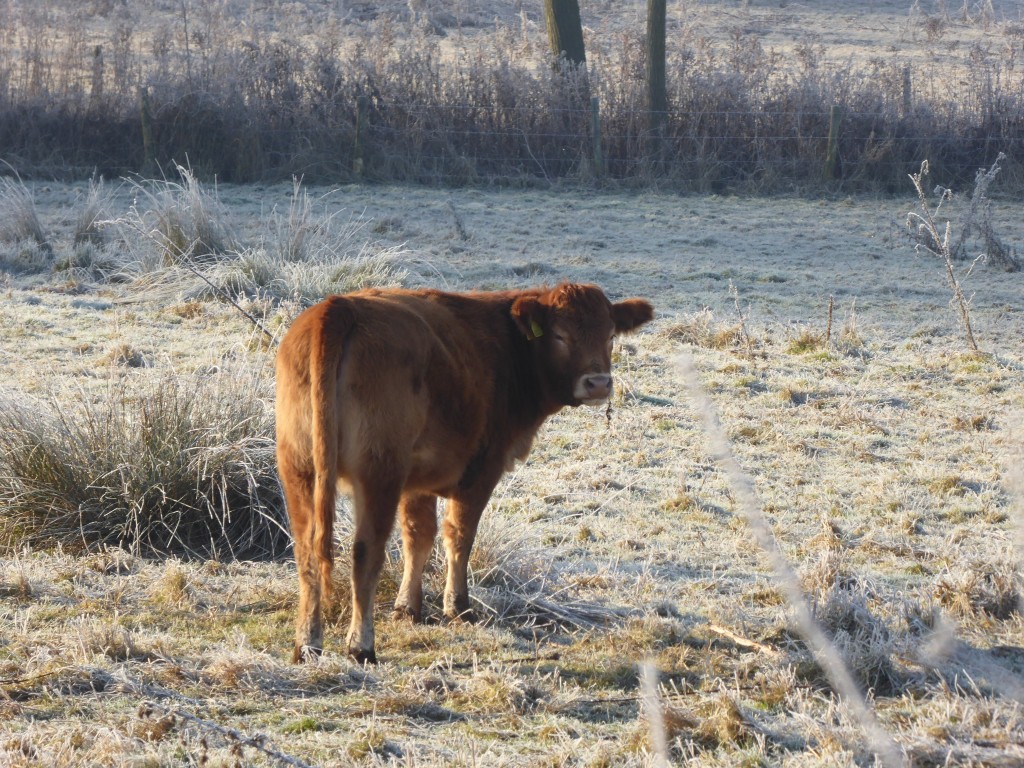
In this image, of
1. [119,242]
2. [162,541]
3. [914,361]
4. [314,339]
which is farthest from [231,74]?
[314,339]

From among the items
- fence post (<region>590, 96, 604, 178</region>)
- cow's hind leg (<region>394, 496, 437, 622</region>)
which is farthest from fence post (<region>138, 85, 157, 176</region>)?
cow's hind leg (<region>394, 496, 437, 622</region>)

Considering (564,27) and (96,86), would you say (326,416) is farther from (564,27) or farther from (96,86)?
(564,27)

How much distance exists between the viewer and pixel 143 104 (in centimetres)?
1809

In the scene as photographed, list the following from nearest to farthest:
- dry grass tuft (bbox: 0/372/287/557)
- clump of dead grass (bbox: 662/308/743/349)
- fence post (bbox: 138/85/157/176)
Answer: dry grass tuft (bbox: 0/372/287/557) < clump of dead grass (bbox: 662/308/743/349) < fence post (bbox: 138/85/157/176)

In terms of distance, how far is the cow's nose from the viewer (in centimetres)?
523

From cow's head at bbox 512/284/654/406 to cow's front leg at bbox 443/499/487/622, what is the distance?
67 cm

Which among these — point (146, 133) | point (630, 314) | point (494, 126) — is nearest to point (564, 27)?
point (494, 126)

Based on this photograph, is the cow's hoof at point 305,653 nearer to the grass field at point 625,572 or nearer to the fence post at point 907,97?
the grass field at point 625,572

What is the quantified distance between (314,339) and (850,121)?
53.2ft

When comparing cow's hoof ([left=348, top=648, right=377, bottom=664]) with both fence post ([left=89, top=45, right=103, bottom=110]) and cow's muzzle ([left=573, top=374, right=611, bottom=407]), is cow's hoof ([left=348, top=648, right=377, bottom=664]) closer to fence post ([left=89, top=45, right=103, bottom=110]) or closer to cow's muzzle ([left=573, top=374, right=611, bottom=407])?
cow's muzzle ([left=573, top=374, right=611, bottom=407])

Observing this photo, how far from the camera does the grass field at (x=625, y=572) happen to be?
3.86m

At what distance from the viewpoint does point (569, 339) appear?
5.27 metres

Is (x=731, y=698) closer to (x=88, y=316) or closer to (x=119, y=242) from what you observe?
(x=88, y=316)

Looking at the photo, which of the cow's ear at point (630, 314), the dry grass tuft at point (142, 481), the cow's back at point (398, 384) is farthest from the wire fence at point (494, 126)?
the cow's back at point (398, 384)
